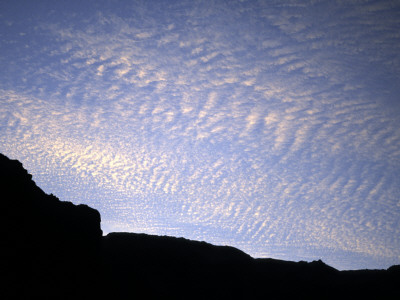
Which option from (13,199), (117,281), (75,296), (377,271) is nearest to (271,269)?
(377,271)

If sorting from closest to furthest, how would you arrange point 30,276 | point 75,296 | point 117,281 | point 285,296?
point 30,276
point 75,296
point 117,281
point 285,296

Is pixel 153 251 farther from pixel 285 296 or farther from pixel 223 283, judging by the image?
pixel 285 296

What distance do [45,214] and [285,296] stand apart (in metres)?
22.5

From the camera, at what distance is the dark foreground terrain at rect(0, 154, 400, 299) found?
15.0 meters

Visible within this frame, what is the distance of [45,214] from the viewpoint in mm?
17453

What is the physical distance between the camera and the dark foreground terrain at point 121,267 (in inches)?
591

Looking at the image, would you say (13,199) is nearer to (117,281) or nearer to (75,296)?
(75,296)

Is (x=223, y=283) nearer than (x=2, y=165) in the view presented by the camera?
No

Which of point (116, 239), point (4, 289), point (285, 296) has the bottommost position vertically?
point (285, 296)

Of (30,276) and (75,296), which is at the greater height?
(30,276)

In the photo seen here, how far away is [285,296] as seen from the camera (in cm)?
2762

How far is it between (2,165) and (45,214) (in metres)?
3.80

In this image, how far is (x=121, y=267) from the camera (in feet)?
83.6

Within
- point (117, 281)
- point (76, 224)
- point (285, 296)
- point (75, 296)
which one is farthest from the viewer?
point (285, 296)
